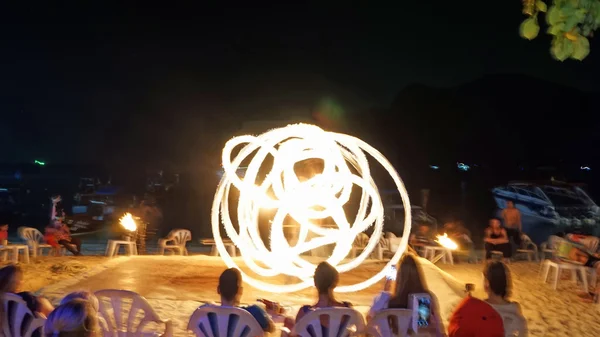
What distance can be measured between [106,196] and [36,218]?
426 centimetres

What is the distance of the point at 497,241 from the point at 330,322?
7.38 metres

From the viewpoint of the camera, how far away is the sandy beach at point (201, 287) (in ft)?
23.0

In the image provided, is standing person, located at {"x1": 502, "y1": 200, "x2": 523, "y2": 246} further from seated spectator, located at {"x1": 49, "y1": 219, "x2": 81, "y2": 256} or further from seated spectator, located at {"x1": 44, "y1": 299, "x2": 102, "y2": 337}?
seated spectator, located at {"x1": 44, "y1": 299, "x2": 102, "y2": 337}

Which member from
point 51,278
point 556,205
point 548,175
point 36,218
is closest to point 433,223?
point 556,205

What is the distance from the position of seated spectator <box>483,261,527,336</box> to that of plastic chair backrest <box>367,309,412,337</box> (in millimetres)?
637

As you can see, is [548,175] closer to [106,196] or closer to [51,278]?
[106,196]

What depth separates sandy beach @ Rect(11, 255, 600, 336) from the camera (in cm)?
702

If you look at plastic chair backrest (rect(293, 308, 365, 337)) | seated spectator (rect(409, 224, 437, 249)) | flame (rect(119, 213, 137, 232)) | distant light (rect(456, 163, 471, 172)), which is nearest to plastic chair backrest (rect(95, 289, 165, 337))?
plastic chair backrest (rect(293, 308, 365, 337))

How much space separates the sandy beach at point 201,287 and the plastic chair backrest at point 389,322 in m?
2.73

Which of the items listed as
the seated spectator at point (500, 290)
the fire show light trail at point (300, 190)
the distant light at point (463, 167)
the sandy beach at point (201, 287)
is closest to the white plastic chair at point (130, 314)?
the sandy beach at point (201, 287)

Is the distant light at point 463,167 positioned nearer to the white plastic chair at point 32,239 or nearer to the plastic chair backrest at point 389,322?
the white plastic chair at point 32,239

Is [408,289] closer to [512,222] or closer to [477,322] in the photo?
[477,322]

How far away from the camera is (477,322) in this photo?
365 cm

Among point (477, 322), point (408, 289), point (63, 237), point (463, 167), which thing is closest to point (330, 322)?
point (408, 289)
